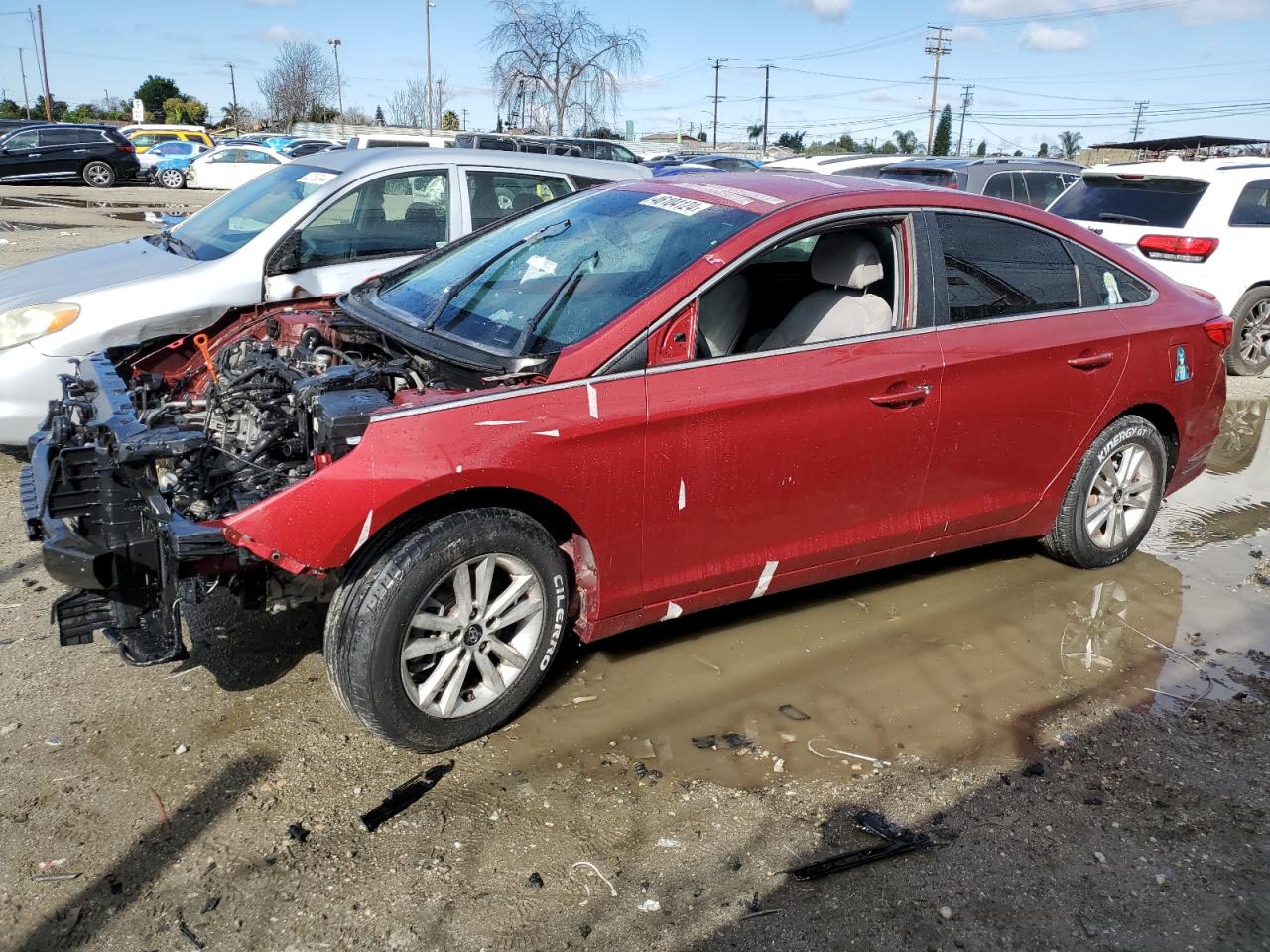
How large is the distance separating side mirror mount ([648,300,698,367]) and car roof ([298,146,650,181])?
3568 mm

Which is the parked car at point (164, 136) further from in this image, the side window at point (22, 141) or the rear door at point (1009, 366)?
the rear door at point (1009, 366)

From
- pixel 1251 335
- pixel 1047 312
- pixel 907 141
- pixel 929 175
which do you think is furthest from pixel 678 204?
pixel 907 141

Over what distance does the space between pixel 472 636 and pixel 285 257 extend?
11.7ft

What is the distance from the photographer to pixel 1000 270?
422 centimetres

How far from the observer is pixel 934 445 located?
397cm

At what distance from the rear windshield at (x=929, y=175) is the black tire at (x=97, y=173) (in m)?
22.7

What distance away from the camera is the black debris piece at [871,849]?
284 cm

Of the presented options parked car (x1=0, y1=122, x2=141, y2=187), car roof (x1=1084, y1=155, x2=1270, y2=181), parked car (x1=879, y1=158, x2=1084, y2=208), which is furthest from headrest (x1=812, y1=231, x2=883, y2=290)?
parked car (x1=0, y1=122, x2=141, y2=187)

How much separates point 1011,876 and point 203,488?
269 cm

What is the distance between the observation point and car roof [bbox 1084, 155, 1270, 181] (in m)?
8.96

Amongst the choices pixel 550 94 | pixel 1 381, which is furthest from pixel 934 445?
pixel 550 94

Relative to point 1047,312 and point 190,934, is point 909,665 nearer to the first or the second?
point 1047,312

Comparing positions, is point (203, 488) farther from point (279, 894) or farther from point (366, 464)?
point (279, 894)

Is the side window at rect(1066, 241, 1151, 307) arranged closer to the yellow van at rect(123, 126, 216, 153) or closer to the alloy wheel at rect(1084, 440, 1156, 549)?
the alloy wheel at rect(1084, 440, 1156, 549)
